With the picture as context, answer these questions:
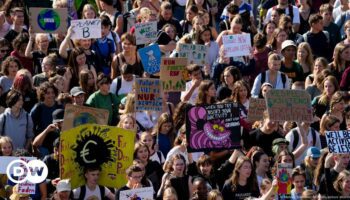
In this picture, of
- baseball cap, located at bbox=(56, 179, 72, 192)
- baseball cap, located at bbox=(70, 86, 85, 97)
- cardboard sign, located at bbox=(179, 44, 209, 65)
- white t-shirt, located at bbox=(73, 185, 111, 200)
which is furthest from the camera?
cardboard sign, located at bbox=(179, 44, 209, 65)

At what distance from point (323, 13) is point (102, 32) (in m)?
3.47

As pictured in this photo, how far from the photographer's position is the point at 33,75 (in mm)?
24359

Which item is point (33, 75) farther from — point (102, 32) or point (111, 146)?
point (111, 146)

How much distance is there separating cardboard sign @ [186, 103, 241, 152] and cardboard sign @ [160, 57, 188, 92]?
75.3 inches

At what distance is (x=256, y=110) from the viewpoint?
867 inches

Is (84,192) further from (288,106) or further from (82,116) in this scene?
(288,106)

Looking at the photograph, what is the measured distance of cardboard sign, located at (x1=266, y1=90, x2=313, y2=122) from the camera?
2162 centimetres

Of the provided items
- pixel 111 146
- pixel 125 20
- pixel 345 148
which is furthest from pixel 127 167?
pixel 125 20

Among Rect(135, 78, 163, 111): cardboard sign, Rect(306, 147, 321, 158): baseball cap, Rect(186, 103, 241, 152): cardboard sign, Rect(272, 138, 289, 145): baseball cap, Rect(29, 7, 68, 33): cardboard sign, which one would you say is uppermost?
Rect(29, 7, 68, 33): cardboard sign

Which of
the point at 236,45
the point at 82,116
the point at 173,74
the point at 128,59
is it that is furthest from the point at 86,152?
the point at 236,45

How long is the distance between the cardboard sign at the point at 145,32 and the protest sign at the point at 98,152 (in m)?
5.00

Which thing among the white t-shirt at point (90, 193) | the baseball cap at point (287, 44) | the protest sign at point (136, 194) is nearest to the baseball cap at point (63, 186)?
the white t-shirt at point (90, 193)

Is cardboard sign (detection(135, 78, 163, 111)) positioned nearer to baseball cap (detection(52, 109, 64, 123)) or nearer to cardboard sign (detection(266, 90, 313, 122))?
baseball cap (detection(52, 109, 64, 123))

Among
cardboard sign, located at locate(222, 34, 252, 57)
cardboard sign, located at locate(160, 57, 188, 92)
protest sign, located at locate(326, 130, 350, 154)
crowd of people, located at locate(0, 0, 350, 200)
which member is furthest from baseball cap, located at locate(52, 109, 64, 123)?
cardboard sign, located at locate(222, 34, 252, 57)
